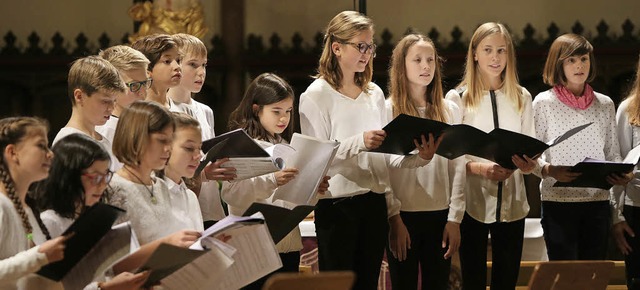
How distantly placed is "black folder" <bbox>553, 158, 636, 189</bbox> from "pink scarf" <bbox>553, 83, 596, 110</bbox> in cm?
37

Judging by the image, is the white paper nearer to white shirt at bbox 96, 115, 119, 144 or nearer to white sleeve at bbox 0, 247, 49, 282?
white shirt at bbox 96, 115, 119, 144

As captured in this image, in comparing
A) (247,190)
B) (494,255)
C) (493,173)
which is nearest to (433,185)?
(493,173)

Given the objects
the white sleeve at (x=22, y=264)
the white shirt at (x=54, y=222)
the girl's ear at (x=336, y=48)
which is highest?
the girl's ear at (x=336, y=48)

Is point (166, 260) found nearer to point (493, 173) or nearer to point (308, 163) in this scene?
point (308, 163)

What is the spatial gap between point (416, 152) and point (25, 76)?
417 cm

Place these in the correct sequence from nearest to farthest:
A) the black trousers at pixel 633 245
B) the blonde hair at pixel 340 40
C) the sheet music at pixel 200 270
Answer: the sheet music at pixel 200 270 → the blonde hair at pixel 340 40 → the black trousers at pixel 633 245

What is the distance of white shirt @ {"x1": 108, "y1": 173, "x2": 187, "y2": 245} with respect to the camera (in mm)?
3375

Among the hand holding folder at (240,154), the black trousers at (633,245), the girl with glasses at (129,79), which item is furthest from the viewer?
the black trousers at (633,245)

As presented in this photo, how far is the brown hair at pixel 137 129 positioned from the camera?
339cm

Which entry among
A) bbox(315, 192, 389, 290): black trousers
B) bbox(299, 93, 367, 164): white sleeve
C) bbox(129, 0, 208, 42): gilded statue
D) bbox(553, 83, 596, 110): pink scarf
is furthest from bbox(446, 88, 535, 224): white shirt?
bbox(129, 0, 208, 42): gilded statue

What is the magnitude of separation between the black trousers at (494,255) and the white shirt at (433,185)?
0.13 metres

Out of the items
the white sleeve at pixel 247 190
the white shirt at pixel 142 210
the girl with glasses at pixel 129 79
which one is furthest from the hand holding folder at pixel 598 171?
the white shirt at pixel 142 210

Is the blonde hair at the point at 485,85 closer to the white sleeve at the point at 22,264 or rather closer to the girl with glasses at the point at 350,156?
the girl with glasses at the point at 350,156

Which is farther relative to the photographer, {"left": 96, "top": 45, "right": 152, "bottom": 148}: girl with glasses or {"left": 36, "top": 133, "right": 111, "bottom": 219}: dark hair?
{"left": 96, "top": 45, "right": 152, "bottom": 148}: girl with glasses
